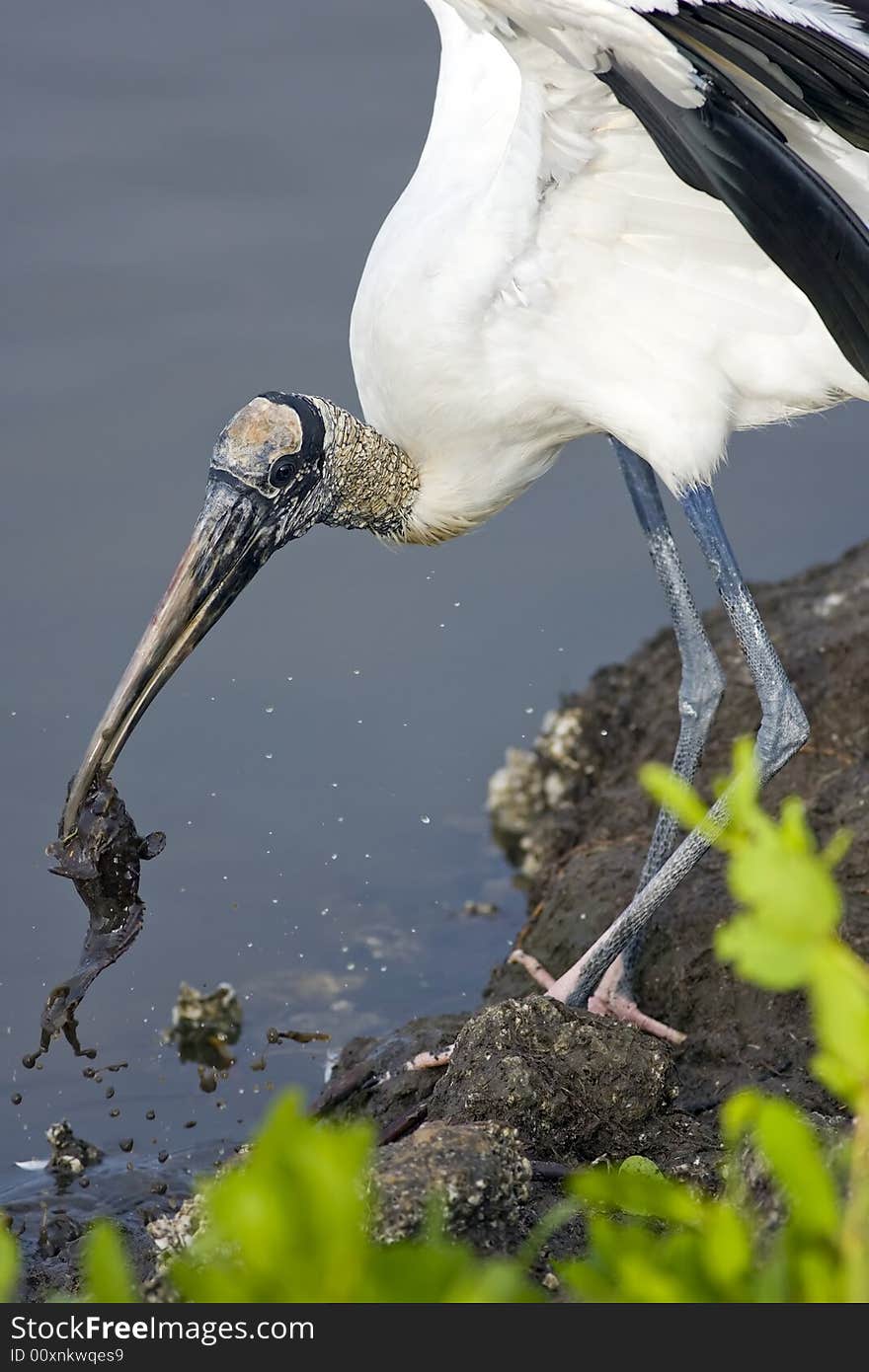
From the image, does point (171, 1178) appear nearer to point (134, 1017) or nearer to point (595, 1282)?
point (134, 1017)

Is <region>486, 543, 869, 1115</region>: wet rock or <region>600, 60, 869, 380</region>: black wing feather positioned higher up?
<region>600, 60, 869, 380</region>: black wing feather

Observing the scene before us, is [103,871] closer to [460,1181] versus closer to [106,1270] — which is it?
[460,1181]

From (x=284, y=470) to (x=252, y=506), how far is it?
118 mm

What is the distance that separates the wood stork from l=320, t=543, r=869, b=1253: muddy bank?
0.28 metres

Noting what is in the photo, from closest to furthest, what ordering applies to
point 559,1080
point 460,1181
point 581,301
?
point 460,1181
point 559,1080
point 581,301

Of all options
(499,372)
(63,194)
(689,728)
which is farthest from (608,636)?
(63,194)

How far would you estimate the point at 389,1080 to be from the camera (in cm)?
409

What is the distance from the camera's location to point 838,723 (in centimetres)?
503

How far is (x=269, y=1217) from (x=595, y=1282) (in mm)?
240

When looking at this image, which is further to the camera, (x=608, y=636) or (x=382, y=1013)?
(x=608, y=636)

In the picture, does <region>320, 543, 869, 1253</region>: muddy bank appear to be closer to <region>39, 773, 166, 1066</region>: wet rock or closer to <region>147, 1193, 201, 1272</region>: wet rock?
<region>147, 1193, 201, 1272</region>: wet rock

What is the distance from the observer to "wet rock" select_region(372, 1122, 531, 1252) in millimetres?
2502

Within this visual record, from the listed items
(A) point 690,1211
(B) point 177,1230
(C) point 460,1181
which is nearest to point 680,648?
(C) point 460,1181

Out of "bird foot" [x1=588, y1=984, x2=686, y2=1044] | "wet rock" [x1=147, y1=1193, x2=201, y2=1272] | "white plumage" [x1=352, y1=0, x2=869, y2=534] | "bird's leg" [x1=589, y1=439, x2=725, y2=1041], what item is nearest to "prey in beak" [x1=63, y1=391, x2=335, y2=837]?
"white plumage" [x1=352, y1=0, x2=869, y2=534]
